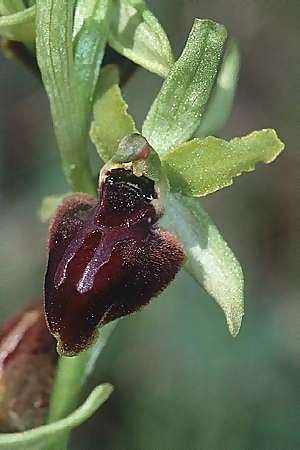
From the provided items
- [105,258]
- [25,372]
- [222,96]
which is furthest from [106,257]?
[222,96]

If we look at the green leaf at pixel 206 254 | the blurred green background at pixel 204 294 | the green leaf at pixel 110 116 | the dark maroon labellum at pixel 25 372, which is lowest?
the blurred green background at pixel 204 294

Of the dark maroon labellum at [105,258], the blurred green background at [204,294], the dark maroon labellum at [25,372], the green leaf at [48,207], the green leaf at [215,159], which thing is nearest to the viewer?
the dark maroon labellum at [105,258]

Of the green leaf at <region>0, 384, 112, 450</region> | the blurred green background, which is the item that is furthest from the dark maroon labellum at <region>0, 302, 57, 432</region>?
the blurred green background

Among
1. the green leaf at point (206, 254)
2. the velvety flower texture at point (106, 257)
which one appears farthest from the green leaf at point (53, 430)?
the green leaf at point (206, 254)

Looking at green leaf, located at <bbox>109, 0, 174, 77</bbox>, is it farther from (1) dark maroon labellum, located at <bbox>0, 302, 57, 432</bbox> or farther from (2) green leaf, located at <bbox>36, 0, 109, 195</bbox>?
(1) dark maroon labellum, located at <bbox>0, 302, 57, 432</bbox>

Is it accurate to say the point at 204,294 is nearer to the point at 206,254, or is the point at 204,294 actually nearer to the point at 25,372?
the point at 25,372

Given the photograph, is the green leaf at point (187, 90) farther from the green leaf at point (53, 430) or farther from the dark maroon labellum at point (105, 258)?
the green leaf at point (53, 430)
